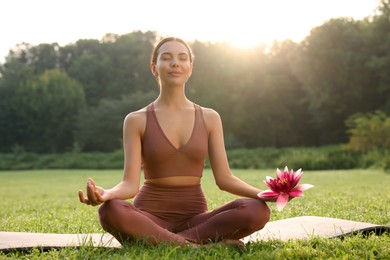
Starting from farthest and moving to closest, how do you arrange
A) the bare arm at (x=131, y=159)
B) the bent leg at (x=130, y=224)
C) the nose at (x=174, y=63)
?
1. the nose at (x=174, y=63)
2. the bare arm at (x=131, y=159)
3. the bent leg at (x=130, y=224)

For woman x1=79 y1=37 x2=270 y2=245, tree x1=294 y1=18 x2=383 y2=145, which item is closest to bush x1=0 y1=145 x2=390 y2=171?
tree x1=294 y1=18 x2=383 y2=145

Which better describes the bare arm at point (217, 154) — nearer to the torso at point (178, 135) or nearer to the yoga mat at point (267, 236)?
the torso at point (178, 135)

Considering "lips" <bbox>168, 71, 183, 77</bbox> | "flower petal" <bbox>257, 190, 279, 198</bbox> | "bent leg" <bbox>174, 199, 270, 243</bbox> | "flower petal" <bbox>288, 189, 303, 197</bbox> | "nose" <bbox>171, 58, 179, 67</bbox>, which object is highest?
"nose" <bbox>171, 58, 179, 67</bbox>

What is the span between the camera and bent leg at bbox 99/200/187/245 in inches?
132

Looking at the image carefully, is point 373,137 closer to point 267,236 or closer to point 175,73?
point 267,236

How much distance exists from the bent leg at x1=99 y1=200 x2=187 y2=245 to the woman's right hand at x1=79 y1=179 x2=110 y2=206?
87mm

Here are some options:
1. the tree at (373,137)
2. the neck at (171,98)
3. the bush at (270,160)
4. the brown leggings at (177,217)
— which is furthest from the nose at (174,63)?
the tree at (373,137)

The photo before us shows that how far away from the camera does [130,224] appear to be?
340 cm

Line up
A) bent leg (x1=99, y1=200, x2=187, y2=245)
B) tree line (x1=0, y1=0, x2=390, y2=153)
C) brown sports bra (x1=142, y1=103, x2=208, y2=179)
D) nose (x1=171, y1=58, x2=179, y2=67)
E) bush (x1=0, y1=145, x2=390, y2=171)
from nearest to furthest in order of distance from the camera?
bent leg (x1=99, y1=200, x2=187, y2=245)
brown sports bra (x1=142, y1=103, x2=208, y2=179)
nose (x1=171, y1=58, x2=179, y2=67)
bush (x1=0, y1=145, x2=390, y2=171)
tree line (x1=0, y1=0, x2=390, y2=153)

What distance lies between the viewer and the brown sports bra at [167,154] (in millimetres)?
3713

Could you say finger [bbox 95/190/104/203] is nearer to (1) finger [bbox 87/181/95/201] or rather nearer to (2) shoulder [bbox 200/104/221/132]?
(1) finger [bbox 87/181/95/201]

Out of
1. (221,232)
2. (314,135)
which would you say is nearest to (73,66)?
(314,135)

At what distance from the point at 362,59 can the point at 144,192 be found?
32549 millimetres

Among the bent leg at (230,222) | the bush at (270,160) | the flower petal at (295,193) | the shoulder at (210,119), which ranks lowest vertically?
the bush at (270,160)
